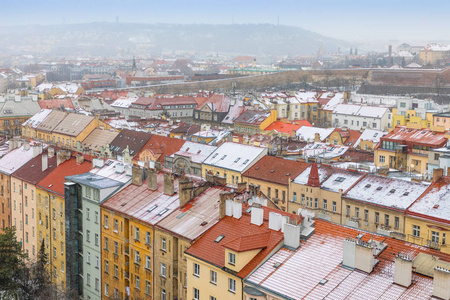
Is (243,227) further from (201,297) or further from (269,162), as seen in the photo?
(269,162)

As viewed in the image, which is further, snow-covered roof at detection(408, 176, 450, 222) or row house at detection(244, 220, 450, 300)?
snow-covered roof at detection(408, 176, 450, 222)

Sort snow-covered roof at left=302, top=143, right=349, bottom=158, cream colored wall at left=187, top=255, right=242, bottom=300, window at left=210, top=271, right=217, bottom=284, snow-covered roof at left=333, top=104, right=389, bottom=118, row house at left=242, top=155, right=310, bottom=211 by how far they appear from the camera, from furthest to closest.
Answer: snow-covered roof at left=333, top=104, right=389, bottom=118, snow-covered roof at left=302, top=143, right=349, bottom=158, row house at left=242, top=155, right=310, bottom=211, window at left=210, top=271, right=217, bottom=284, cream colored wall at left=187, top=255, right=242, bottom=300

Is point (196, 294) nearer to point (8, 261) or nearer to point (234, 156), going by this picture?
point (8, 261)

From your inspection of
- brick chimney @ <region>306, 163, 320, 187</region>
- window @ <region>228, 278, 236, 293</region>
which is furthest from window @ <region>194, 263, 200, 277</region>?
brick chimney @ <region>306, 163, 320, 187</region>

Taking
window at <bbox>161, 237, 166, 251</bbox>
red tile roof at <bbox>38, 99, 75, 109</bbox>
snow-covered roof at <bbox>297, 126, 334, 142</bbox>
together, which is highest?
red tile roof at <bbox>38, 99, 75, 109</bbox>

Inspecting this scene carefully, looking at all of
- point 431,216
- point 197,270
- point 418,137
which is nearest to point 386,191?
point 431,216

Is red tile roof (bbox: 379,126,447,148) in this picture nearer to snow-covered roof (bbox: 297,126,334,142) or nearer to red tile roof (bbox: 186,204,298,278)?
snow-covered roof (bbox: 297,126,334,142)
